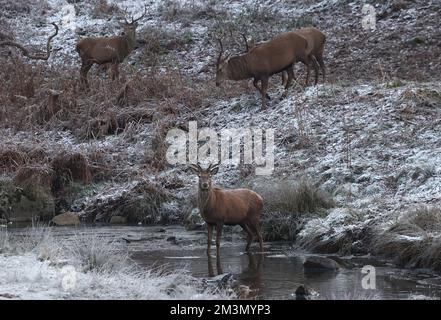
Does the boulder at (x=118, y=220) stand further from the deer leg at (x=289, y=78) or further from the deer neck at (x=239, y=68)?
the deer leg at (x=289, y=78)

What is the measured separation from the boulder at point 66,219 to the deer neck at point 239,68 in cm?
530

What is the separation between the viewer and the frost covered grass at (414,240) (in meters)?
12.3

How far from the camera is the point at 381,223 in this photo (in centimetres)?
1380

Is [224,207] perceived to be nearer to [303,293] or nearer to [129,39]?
[303,293]

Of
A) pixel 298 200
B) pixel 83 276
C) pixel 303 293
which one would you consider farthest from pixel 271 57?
pixel 83 276

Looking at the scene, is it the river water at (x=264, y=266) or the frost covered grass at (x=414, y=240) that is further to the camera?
the frost covered grass at (x=414, y=240)

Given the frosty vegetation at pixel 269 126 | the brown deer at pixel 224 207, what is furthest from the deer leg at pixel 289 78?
the brown deer at pixel 224 207

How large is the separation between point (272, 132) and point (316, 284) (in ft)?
26.9

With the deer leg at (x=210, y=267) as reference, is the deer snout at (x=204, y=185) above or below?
above

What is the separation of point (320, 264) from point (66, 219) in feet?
21.4

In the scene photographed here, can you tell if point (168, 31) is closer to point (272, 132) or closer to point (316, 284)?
point (272, 132)

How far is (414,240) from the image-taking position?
1274cm
